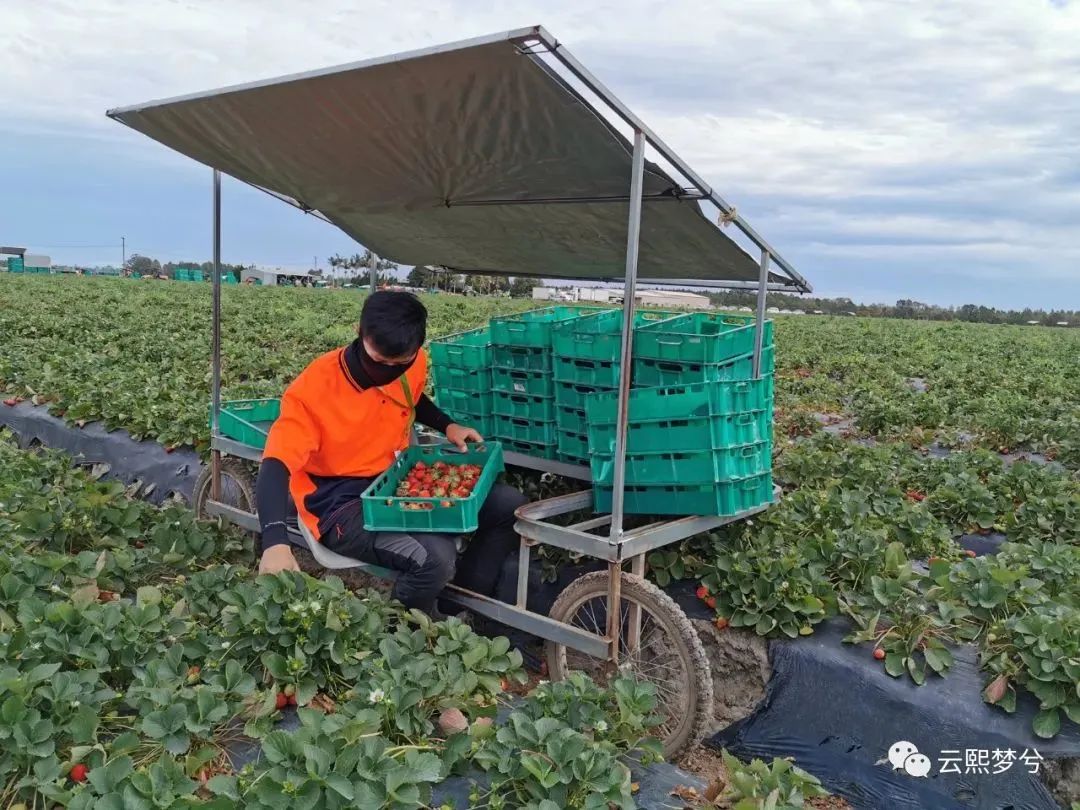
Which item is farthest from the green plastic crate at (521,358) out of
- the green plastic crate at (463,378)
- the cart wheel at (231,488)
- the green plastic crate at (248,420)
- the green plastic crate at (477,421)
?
the cart wheel at (231,488)

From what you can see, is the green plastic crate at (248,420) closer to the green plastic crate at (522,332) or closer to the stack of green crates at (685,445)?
the green plastic crate at (522,332)

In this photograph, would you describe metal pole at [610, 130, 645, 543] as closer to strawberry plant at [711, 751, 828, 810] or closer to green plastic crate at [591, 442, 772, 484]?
green plastic crate at [591, 442, 772, 484]

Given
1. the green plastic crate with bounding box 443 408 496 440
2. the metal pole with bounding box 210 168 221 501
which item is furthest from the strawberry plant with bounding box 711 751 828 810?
the metal pole with bounding box 210 168 221 501

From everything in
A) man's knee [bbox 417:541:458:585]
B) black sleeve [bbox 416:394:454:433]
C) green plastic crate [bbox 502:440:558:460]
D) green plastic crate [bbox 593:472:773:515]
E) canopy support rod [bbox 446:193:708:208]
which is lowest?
man's knee [bbox 417:541:458:585]

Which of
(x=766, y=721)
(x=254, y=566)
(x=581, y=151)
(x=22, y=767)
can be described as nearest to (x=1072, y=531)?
(x=766, y=721)

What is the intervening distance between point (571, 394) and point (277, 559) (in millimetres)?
1490

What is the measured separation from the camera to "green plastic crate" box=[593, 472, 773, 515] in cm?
353

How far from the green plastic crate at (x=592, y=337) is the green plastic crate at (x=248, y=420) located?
1789 mm

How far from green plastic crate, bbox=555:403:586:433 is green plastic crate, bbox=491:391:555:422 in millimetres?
93

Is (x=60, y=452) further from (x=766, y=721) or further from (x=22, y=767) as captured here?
(x=766, y=721)

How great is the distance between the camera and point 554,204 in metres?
3.99

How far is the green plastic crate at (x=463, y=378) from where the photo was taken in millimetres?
4473

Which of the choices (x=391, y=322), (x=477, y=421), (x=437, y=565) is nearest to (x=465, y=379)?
(x=477, y=421)

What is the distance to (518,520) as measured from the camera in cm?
363
